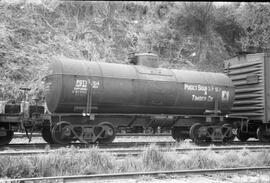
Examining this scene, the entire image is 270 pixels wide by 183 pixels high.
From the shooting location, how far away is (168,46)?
91.4 ft

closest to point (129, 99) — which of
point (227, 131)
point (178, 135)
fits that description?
point (178, 135)

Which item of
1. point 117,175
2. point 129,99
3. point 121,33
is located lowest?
point 117,175

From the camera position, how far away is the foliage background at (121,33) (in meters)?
21.2

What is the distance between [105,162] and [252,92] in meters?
10.3

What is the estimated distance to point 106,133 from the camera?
12477mm

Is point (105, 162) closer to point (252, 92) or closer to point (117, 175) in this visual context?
point (117, 175)

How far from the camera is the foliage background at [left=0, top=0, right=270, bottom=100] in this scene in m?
21.2

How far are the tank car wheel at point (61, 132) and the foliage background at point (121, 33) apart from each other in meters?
→ 8.25

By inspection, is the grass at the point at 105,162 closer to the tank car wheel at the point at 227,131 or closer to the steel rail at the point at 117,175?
the steel rail at the point at 117,175

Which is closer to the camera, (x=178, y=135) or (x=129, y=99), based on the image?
(x=129, y=99)

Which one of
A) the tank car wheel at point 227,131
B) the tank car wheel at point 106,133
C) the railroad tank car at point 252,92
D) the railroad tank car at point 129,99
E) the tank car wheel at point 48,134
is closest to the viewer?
the railroad tank car at point 129,99

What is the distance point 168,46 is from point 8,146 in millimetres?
18842

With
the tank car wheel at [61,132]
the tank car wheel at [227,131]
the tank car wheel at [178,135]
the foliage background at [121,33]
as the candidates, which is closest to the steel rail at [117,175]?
the tank car wheel at [61,132]

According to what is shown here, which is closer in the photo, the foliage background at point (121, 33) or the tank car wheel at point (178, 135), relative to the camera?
the tank car wheel at point (178, 135)
